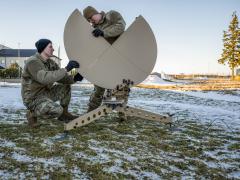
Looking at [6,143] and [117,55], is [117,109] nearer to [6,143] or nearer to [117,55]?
[117,55]

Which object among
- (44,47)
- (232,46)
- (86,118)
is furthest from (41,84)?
(232,46)

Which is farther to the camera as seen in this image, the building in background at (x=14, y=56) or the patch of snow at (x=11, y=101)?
the building in background at (x=14, y=56)

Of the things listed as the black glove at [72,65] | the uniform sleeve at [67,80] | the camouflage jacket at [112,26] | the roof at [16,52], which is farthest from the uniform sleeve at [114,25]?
the roof at [16,52]

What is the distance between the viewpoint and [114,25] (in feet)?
15.3

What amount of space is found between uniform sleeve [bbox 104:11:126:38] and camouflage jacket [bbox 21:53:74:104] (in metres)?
0.94

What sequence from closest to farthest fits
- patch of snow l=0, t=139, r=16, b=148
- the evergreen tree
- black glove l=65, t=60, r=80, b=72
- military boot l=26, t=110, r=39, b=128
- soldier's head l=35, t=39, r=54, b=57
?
patch of snow l=0, t=139, r=16, b=148 < black glove l=65, t=60, r=80, b=72 < soldier's head l=35, t=39, r=54, b=57 < military boot l=26, t=110, r=39, b=128 < the evergreen tree

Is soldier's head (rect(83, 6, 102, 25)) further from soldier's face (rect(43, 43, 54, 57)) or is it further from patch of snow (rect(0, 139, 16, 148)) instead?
patch of snow (rect(0, 139, 16, 148))

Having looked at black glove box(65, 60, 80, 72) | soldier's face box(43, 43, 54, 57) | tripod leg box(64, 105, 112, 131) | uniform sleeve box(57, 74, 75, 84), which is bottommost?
tripod leg box(64, 105, 112, 131)

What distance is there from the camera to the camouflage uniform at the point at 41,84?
13.0ft

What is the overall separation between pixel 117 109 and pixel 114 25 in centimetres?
137

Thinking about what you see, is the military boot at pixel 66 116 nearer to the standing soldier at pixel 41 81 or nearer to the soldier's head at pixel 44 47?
the standing soldier at pixel 41 81

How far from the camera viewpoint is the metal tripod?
13.8ft

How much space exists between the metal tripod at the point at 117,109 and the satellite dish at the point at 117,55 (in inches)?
6.0

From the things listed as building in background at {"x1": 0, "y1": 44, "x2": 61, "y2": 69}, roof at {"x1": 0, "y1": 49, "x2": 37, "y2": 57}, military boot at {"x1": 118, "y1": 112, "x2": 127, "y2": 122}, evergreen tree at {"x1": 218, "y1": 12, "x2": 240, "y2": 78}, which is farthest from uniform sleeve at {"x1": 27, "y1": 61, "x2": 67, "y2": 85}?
roof at {"x1": 0, "y1": 49, "x2": 37, "y2": 57}
